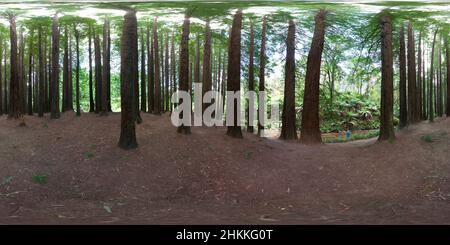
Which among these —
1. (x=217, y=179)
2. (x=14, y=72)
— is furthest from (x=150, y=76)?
(x=14, y=72)

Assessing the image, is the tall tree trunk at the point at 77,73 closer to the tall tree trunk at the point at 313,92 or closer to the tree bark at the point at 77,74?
the tree bark at the point at 77,74

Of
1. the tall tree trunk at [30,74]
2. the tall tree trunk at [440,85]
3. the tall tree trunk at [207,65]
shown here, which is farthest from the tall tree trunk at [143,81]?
the tall tree trunk at [440,85]

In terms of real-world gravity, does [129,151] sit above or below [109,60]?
below

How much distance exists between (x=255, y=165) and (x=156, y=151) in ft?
1.69

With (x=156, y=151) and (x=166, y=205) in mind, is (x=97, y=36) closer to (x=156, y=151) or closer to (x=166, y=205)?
(x=156, y=151)

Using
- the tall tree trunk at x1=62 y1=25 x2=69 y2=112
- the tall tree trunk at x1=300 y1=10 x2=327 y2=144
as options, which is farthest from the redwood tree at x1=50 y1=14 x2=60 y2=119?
the tall tree trunk at x1=300 y1=10 x2=327 y2=144

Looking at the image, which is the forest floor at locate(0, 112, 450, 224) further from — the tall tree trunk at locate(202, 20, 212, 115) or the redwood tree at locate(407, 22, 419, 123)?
the tall tree trunk at locate(202, 20, 212, 115)

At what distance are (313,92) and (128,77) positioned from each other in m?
0.98

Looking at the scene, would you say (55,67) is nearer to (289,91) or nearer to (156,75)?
(156,75)

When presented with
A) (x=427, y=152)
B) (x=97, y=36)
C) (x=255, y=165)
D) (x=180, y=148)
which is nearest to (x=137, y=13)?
(x=97, y=36)

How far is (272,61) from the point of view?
209cm

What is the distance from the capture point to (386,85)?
2.07 m

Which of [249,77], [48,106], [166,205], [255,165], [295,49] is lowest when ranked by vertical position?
[166,205]

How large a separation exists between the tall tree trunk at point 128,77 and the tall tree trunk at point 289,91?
2.57ft
